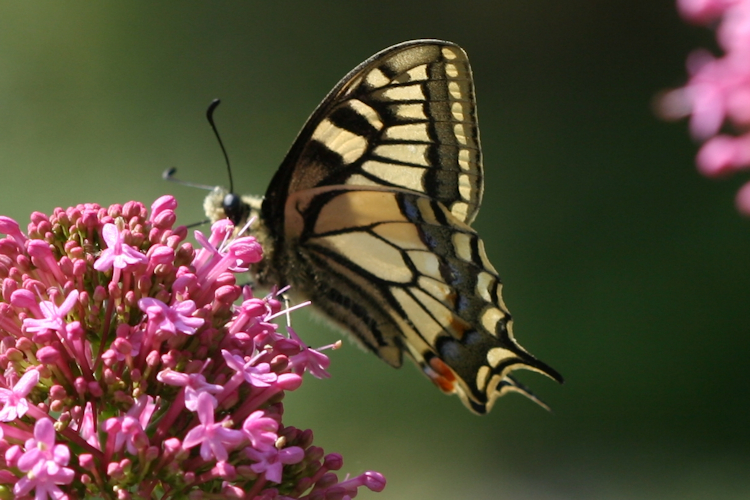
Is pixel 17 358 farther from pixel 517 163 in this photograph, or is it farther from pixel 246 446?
pixel 517 163

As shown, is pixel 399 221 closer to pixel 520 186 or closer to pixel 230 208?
pixel 230 208

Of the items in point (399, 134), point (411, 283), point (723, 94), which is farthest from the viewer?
point (723, 94)

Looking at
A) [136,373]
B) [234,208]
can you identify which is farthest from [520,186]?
[136,373]

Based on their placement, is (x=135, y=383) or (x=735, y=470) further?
(x=735, y=470)

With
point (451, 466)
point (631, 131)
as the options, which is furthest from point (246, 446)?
point (631, 131)

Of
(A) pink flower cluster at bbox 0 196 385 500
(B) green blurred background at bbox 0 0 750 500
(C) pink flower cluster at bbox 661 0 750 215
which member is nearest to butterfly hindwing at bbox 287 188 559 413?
(A) pink flower cluster at bbox 0 196 385 500
